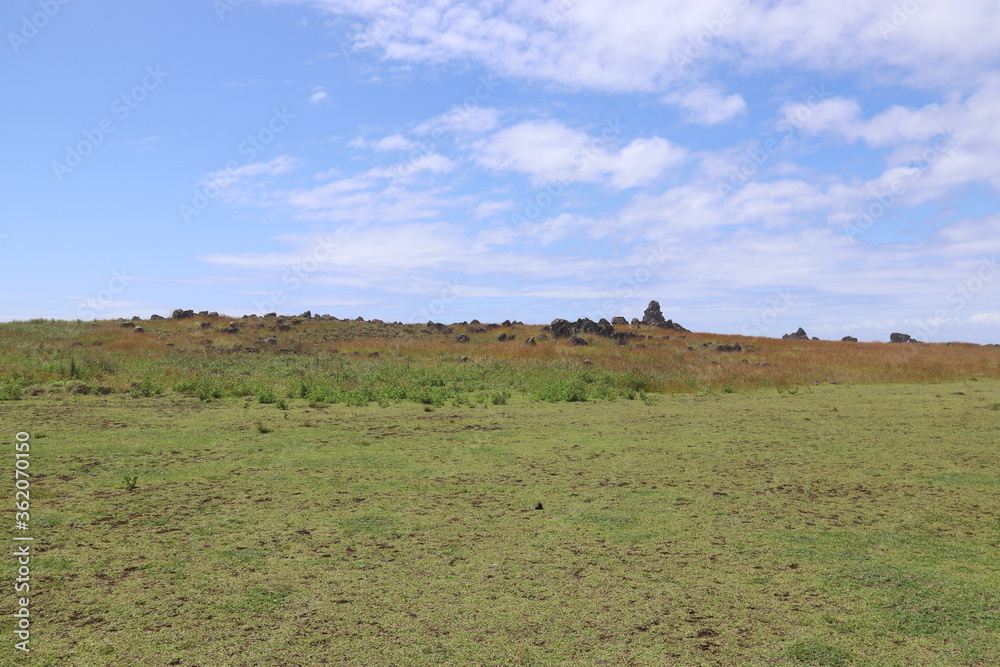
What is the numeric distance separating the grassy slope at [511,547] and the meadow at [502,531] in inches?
1.0

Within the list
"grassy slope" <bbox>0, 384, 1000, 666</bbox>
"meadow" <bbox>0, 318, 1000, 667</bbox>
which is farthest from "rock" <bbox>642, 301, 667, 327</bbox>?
"grassy slope" <bbox>0, 384, 1000, 666</bbox>

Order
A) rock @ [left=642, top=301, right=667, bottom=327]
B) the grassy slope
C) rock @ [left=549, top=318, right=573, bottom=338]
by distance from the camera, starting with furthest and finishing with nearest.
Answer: rock @ [left=642, top=301, right=667, bottom=327]
rock @ [left=549, top=318, right=573, bottom=338]
the grassy slope

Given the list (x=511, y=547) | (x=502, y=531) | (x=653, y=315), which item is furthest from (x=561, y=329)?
(x=511, y=547)

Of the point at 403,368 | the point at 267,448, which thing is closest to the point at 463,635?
the point at 267,448

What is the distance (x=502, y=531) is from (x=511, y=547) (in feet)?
1.48

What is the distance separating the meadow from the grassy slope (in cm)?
3

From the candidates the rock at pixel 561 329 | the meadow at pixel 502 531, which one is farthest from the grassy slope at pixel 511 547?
the rock at pixel 561 329

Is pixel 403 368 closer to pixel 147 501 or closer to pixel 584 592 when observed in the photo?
pixel 147 501

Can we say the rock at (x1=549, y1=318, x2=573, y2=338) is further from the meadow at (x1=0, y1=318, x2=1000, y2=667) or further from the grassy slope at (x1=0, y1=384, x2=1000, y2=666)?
the grassy slope at (x1=0, y1=384, x2=1000, y2=666)

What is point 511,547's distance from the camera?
561cm

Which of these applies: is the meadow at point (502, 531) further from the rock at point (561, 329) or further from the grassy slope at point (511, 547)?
the rock at point (561, 329)

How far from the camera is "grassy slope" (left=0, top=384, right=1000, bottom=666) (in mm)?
3957

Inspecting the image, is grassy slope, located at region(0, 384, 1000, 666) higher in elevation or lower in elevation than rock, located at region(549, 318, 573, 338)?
lower

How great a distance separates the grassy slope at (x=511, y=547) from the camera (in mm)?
3957
